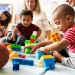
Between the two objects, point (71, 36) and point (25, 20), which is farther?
point (25, 20)

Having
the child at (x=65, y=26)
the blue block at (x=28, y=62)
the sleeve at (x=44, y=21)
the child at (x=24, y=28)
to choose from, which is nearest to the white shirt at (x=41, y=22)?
the sleeve at (x=44, y=21)

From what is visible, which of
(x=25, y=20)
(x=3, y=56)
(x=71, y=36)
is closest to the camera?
(x=3, y=56)

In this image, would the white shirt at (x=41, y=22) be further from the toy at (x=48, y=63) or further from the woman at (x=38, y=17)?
the toy at (x=48, y=63)

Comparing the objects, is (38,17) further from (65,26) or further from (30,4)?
(65,26)

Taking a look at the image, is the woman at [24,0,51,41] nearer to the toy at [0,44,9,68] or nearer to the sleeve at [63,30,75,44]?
the sleeve at [63,30,75,44]

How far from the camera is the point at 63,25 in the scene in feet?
3.08

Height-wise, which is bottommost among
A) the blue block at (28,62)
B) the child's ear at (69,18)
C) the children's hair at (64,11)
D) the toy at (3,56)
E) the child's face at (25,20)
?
the blue block at (28,62)

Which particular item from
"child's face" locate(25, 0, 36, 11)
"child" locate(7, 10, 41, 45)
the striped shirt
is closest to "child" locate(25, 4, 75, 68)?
the striped shirt

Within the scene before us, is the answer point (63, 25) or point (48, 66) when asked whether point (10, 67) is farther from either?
point (63, 25)

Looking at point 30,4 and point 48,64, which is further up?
point 30,4

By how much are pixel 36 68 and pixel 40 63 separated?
73 mm

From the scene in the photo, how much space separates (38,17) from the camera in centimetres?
210

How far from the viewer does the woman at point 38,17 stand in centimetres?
196

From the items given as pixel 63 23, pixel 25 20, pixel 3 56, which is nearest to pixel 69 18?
pixel 63 23
